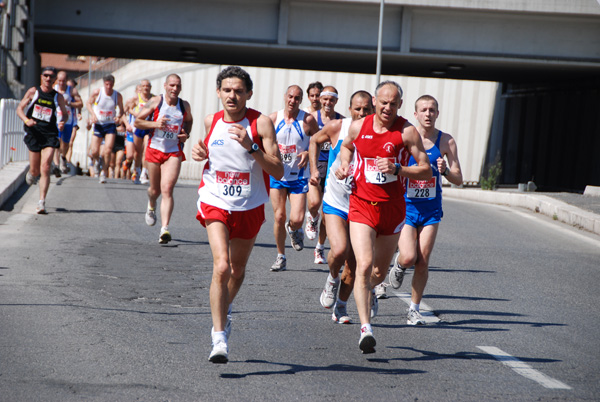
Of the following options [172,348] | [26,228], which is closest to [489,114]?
[26,228]

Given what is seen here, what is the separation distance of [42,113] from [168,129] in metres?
3.26

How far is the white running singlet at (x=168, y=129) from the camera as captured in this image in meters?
12.4

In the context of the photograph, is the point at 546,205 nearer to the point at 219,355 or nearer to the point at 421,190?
the point at 421,190

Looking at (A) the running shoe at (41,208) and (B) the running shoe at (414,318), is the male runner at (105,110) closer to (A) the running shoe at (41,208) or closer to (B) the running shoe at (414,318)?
(A) the running shoe at (41,208)

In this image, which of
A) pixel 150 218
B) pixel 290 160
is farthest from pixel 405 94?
pixel 290 160

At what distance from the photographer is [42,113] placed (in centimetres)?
1470

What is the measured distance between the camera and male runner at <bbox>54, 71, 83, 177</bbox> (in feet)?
63.5

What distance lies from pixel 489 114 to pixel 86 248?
33.9 m

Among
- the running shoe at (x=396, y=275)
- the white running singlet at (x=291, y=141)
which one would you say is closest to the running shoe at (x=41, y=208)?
the white running singlet at (x=291, y=141)

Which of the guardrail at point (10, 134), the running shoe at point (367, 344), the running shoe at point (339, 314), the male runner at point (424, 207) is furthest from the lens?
the guardrail at point (10, 134)

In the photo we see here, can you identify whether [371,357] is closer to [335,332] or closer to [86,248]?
[335,332]

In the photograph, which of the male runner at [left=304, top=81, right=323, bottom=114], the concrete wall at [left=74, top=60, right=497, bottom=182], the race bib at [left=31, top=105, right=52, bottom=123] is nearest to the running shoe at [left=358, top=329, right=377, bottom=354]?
the male runner at [left=304, top=81, right=323, bottom=114]

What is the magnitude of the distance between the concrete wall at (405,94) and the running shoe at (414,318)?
3540 cm

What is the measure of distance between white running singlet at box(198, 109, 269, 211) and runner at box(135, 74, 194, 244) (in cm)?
588
